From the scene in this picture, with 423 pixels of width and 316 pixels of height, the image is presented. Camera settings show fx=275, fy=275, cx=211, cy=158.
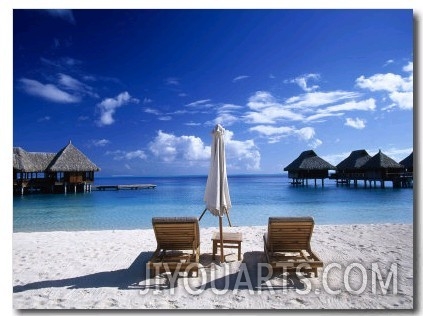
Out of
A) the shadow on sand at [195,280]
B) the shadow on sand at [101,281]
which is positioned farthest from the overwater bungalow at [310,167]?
the shadow on sand at [101,281]

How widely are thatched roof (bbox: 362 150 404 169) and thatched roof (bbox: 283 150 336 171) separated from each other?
3.93m

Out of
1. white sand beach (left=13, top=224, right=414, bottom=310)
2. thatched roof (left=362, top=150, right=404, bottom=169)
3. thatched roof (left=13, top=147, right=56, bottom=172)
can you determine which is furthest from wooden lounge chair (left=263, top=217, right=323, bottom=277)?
thatched roof (left=362, top=150, right=404, bottom=169)

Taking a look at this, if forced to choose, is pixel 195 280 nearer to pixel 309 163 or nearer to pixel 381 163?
pixel 309 163

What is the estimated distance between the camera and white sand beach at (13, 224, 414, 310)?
11.2 ft

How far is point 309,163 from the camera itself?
31500mm

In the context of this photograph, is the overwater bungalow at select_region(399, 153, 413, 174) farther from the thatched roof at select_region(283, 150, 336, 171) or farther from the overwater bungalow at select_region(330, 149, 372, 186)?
the thatched roof at select_region(283, 150, 336, 171)

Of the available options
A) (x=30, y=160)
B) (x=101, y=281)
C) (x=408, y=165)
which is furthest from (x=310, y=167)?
(x=101, y=281)

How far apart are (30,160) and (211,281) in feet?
92.8

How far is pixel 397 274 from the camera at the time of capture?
417 cm

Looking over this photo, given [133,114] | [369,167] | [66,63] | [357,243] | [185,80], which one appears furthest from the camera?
[369,167]

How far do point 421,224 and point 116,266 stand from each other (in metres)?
5.36

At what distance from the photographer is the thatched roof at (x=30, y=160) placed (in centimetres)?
2469

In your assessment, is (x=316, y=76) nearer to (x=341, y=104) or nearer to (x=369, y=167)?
(x=341, y=104)

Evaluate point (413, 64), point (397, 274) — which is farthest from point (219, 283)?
point (413, 64)
